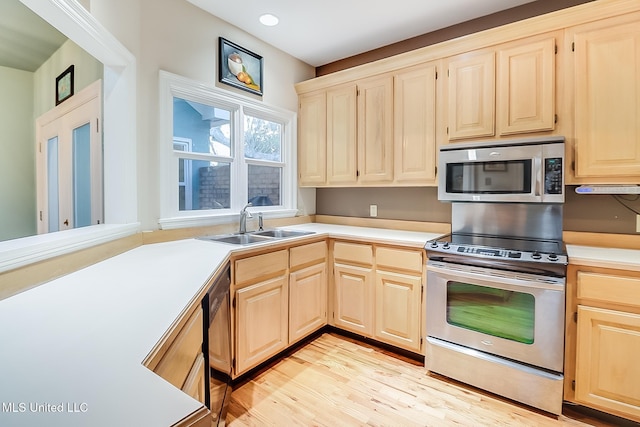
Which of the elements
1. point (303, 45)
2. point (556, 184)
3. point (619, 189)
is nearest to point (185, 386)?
point (556, 184)

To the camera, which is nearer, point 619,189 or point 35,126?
point 619,189

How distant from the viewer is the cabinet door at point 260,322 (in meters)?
2.03

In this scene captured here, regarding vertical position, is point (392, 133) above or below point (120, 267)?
above

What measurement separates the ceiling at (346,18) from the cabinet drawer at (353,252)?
1.87 meters

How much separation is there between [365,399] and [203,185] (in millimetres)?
2000

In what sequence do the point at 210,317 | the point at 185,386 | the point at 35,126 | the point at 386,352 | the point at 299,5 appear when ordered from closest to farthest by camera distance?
the point at 185,386
the point at 210,317
the point at 299,5
the point at 386,352
the point at 35,126

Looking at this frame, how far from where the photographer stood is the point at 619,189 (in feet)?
6.07

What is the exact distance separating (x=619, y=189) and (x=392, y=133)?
1553mm

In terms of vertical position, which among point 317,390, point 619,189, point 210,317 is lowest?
point 317,390

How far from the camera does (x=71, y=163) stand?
2809mm

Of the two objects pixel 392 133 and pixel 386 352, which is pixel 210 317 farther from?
pixel 392 133

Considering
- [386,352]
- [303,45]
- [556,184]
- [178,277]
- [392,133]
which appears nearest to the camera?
[178,277]

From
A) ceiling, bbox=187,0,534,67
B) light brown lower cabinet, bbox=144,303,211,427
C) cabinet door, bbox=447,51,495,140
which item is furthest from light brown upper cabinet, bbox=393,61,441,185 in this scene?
light brown lower cabinet, bbox=144,303,211,427

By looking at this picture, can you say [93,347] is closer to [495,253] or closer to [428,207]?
[495,253]
